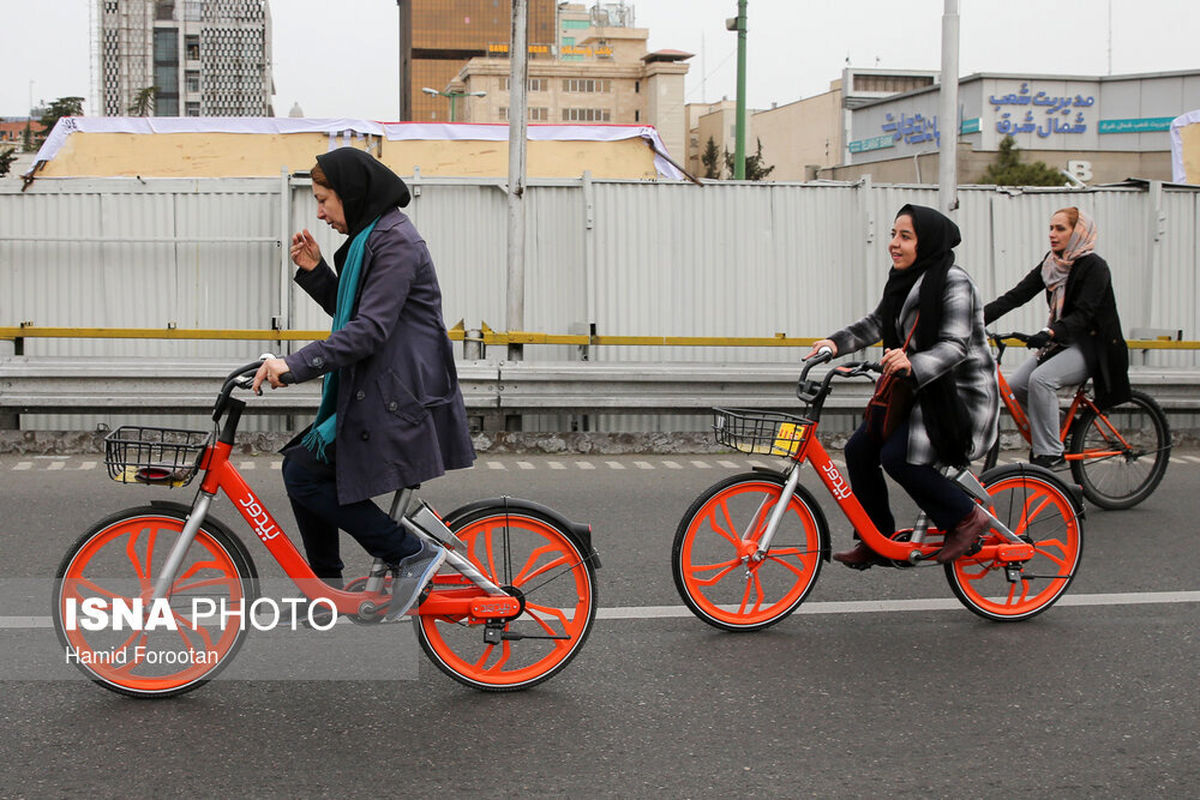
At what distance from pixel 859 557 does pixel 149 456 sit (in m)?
2.82

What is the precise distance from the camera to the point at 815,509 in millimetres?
5664

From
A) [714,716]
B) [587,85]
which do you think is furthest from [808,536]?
[587,85]

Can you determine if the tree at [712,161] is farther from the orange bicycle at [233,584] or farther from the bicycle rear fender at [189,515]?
the bicycle rear fender at [189,515]

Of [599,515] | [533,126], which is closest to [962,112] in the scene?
[533,126]

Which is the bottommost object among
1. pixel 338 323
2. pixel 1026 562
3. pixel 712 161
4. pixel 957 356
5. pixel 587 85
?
pixel 1026 562

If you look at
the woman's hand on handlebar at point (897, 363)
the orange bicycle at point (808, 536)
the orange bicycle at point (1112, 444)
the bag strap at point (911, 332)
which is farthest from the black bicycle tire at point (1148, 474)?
the woman's hand on handlebar at point (897, 363)

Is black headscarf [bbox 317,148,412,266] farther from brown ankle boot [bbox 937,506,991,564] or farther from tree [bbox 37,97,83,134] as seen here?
tree [bbox 37,97,83,134]

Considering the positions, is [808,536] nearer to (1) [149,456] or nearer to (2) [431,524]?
(2) [431,524]

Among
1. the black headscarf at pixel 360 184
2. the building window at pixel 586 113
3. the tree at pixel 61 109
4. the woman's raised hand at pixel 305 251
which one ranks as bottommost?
the woman's raised hand at pixel 305 251

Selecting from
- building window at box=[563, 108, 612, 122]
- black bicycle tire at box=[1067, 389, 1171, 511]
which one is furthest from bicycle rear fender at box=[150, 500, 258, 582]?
building window at box=[563, 108, 612, 122]

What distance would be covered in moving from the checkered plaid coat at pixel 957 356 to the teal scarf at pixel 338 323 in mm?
2053

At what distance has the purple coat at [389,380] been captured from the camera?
442 cm

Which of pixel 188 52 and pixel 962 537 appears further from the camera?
pixel 188 52

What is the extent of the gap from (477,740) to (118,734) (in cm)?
107
